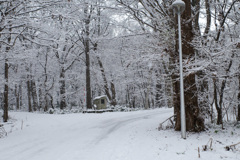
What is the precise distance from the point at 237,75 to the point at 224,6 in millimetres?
3197

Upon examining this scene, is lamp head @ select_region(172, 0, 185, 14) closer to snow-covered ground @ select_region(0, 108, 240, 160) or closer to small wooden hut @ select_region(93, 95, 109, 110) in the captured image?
snow-covered ground @ select_region(0, 108, 240, 160)

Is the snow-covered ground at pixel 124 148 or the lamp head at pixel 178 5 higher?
the lamp head at pixel 178 5

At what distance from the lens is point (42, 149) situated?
20.7 feet

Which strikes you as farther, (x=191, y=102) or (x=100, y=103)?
(x=100, y=103)

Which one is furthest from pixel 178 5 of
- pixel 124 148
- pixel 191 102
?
pixel 124 148

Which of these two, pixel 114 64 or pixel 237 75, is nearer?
pixel 237 75

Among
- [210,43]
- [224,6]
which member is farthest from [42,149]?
[224,6]

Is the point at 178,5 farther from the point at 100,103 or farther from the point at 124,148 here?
the point at 100,103

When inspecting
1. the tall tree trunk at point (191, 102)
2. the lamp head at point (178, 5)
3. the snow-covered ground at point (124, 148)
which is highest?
the lamp head at point (178, 5)

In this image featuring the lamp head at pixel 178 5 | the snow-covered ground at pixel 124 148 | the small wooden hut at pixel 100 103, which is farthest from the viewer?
the small wooden hut at pixel 100 103

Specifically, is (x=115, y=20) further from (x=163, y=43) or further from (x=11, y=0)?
(x=11, y=0)

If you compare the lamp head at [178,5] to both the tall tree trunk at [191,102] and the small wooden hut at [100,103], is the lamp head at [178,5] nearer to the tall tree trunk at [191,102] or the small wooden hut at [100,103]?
the tall tree trunk at [191,102]

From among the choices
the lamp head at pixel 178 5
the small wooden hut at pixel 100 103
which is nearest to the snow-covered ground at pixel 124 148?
the lamp head at pixel 178 5

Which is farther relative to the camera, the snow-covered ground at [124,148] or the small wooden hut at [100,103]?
the small wooden hut at [100,103]
